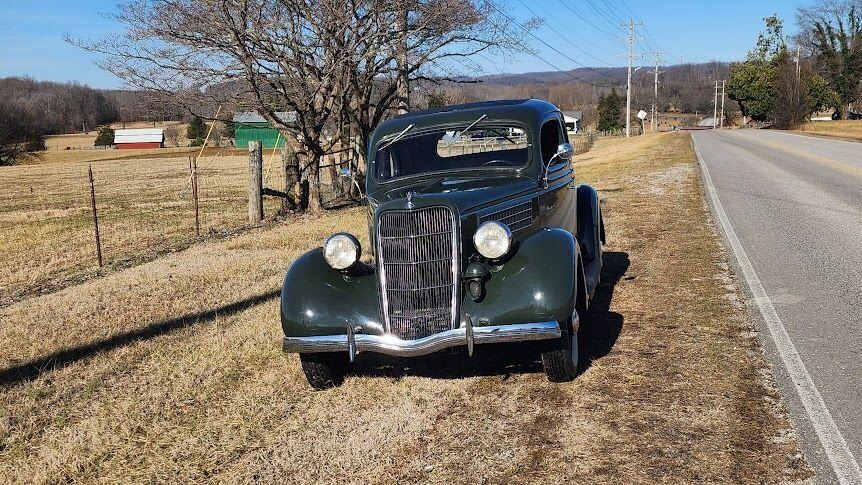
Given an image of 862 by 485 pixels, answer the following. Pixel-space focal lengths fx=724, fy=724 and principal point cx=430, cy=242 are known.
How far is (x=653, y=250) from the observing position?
29.4 ft

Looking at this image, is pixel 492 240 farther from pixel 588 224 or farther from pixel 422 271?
pixel 588 224

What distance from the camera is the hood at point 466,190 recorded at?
4898mm

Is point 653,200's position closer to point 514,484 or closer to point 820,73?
point 514,484

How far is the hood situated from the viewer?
16.1 feet

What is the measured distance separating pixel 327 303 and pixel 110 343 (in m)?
2.57

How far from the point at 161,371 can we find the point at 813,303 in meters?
5.34

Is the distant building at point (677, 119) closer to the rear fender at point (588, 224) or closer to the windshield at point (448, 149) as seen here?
the rear fender at point (588, 224)

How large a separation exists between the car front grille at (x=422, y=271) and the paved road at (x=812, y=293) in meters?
2.11

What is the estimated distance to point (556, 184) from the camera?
19.8 ft

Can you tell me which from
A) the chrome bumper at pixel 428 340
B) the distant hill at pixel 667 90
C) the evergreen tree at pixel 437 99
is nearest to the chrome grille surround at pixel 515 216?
the chrome bumper at pixel 428 340

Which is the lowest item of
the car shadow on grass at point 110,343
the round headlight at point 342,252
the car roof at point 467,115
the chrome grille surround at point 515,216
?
the car shadow on grass at point 110,343

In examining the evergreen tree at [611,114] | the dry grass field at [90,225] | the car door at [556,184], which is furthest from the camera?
the evergreen tree at [611,114]

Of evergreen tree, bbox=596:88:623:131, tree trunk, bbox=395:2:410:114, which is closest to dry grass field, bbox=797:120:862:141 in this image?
tree trunk, bbox=395:2:410:114

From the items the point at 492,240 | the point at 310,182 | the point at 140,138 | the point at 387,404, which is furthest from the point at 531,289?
the point at 140,138
